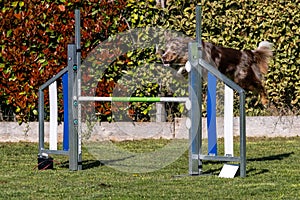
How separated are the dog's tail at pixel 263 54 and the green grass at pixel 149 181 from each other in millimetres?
1763

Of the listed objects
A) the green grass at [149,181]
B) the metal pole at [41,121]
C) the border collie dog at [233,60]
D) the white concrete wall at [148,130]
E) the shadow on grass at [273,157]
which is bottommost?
the green grass at [149,181]

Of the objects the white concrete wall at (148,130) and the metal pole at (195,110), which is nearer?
the metal pole at (195,110)

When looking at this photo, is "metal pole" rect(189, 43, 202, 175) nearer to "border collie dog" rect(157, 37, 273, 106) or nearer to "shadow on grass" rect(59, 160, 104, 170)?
"shadow on grass" rect(59, 160, 104, 170)

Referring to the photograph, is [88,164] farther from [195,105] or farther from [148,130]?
[148,130]

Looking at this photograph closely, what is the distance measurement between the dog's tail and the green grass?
1763mm

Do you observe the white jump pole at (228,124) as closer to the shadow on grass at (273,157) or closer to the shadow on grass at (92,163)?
the shadow on grass at (273,157)

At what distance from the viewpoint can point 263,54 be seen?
9.91m

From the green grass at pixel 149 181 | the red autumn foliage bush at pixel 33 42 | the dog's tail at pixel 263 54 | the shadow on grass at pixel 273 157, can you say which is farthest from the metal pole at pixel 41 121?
the dog's tail at pixel 263 54

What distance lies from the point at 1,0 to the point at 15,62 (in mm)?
762

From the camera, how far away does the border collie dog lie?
30.7 feet

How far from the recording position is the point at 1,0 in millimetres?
9602

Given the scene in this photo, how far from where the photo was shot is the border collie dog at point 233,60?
9344 mm

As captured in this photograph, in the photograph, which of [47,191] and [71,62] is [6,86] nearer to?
[71,62]

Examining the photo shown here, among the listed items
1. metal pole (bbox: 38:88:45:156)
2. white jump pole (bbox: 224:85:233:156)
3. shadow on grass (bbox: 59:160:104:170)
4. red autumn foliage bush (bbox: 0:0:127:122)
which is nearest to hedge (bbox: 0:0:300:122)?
red autumn foliage bush (bbox: 0:0:127:122)
